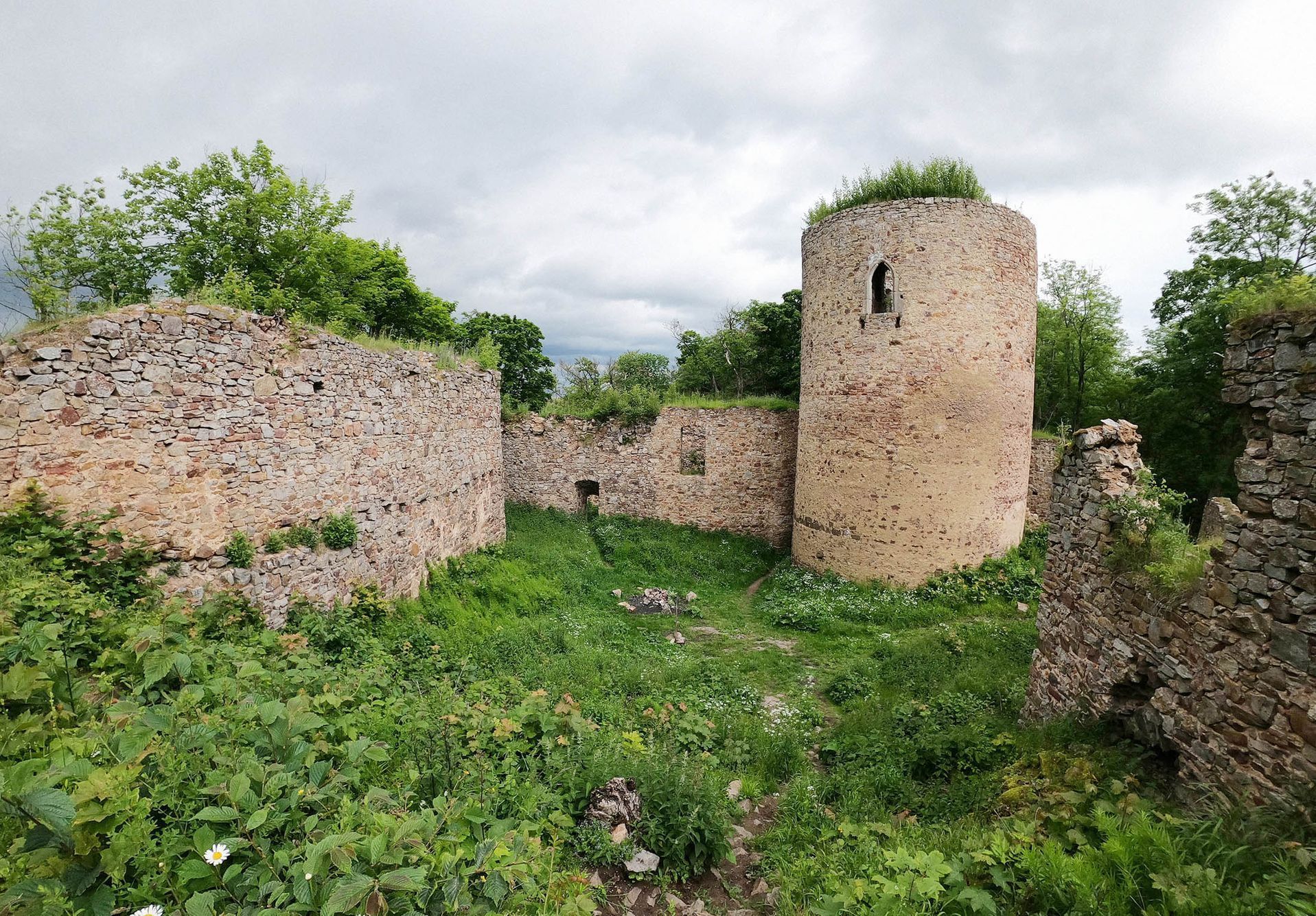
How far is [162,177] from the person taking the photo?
13.9m

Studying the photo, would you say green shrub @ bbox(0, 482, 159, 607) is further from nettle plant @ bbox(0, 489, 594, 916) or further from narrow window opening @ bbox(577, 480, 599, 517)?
narrow window opening @ bbox(577, 480, 599, 517)

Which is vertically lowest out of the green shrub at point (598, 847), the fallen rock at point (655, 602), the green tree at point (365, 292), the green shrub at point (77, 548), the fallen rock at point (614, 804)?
the fallen rock at point (655, 602)

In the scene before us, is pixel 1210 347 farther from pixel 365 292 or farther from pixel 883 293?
pixel 365 292

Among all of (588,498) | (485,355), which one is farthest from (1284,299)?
(588,498)

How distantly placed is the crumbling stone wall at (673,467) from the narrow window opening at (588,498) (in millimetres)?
56

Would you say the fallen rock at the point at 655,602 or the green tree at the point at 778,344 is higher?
the green tree at the point at 778,344

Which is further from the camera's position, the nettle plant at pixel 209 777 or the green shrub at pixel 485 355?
the green shrub at pixel 485 355

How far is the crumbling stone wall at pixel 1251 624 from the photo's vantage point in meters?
3.13

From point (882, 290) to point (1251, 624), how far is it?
9.63 m

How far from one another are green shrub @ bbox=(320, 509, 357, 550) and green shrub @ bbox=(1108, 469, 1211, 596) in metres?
8.09

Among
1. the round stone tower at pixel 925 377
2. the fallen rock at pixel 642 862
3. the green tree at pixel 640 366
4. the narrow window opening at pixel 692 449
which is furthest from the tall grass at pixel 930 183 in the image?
the green tree at pixel 640 366

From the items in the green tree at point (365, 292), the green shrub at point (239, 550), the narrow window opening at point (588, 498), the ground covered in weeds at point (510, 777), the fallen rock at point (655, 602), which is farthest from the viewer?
the narrow window opening at point (588, 498)

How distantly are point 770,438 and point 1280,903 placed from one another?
498 inches

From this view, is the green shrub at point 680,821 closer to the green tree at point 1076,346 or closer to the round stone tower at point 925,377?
the round stone tower at point 925,377
